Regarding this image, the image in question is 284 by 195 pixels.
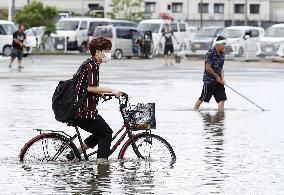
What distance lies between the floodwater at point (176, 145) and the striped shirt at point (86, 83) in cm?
63

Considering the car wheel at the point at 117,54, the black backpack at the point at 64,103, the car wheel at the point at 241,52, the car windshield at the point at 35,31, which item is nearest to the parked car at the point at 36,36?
the car windshield at the point at 35,31

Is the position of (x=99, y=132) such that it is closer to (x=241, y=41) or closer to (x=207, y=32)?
(x=241, y=41)

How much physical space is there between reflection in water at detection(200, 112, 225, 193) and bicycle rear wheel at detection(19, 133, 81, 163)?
153 cm

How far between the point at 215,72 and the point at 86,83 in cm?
904

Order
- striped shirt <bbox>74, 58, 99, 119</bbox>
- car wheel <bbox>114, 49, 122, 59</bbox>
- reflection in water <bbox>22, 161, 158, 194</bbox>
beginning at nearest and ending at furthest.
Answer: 1. reflection in water <bbox>22, 161, 158, 194</bbox>
2. striped shirt <bbox>74, 58, 99, 119</bbox>
3. car wheel <bbox>114, 49, 122, 59</bbox>

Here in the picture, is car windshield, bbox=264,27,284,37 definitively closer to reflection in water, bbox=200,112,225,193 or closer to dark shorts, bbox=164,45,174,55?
dark shorts, bbox=164,45,174,55

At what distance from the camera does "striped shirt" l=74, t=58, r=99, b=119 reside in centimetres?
1259

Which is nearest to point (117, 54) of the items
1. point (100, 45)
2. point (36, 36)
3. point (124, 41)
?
point (124, 41)

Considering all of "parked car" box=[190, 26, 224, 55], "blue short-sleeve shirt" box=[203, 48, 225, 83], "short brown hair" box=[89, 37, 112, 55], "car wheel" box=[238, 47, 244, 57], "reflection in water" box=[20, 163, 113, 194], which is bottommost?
"car wheel" box=[238, 47, 244, 57]

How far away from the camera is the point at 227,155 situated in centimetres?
1455

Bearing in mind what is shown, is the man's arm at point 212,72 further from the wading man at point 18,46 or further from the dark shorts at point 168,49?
the dark shorts at point 168,49

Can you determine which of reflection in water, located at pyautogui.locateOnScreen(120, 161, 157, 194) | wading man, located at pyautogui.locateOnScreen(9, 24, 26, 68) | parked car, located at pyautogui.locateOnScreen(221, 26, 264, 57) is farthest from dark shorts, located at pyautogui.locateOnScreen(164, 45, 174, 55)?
reflection in water, located at pyautogui.locateOnScreen(120, 161, 157, 194)

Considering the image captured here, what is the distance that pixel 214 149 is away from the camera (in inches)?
600

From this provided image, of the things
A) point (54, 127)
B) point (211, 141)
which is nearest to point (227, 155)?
point (211, 141)
